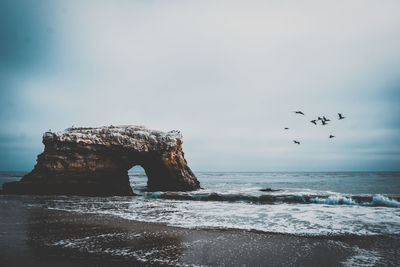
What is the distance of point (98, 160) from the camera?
19234 mm

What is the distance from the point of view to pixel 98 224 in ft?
26.8

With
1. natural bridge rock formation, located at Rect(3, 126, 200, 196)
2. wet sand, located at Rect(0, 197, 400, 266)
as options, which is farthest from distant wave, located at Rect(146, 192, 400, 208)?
wet sand, located at Rect(0, 197, 400, 266)

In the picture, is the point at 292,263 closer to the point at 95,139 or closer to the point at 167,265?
the point at 167,265

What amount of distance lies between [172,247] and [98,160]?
51.4 ft

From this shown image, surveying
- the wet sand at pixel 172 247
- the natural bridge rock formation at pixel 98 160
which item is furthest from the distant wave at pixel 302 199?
the wet sand at pixel 172 247

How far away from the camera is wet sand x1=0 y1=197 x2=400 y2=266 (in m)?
4.64

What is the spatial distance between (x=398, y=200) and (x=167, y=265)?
1680 centimetres

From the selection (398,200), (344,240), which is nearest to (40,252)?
(344,240)

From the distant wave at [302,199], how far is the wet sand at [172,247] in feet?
29.4

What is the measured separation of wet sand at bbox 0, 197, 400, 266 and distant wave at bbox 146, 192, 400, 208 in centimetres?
897

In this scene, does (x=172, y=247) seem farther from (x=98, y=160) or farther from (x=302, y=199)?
(x=98, y=160)

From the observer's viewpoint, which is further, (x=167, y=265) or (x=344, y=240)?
(x=344, y=240)

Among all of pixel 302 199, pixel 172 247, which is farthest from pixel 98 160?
pixel 302 199

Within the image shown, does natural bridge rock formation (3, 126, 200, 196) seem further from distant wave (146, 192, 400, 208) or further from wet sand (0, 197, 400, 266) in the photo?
wet sand (0, 197, 400, 266)
